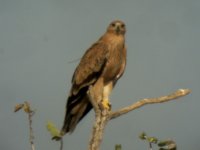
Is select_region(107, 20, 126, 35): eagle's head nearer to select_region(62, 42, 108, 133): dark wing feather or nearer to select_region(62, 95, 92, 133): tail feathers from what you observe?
select_region(62, 42, 108, 133): dark wing feather

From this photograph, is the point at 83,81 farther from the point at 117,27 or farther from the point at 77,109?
the point at 117,27

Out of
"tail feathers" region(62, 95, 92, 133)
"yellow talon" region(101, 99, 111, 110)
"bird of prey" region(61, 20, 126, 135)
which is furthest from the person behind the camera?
"bird of prey" region(61, 20, 126, 135)

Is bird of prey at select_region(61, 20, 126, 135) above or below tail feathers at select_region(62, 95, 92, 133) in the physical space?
above

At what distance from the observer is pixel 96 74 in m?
9.84

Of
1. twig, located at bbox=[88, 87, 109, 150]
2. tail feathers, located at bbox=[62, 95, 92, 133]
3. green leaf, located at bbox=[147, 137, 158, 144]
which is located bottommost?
tail feathers, located at bbox=[62, 95, 92, 133]

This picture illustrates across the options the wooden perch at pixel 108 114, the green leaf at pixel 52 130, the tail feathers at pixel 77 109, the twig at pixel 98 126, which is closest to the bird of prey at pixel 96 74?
the tail feathers at pixel 77 109

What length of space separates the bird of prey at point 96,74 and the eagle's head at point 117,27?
3.9 inches

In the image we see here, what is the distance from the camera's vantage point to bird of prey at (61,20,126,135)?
30.7ft

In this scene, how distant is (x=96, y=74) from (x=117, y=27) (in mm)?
1398

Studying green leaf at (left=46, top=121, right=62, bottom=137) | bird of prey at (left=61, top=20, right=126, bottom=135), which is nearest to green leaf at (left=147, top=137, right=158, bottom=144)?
green leaf at (left=46, top=121, right=62, bottom=137)

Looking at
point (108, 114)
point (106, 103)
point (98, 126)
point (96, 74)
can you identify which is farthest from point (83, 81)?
point (98, 126)

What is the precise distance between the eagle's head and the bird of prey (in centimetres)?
10

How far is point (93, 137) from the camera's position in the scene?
6211 millimetres

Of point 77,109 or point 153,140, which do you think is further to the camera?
point 77,109
